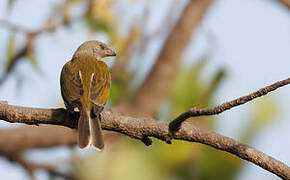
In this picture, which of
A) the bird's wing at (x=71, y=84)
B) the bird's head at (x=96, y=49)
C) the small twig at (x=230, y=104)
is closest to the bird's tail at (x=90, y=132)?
the bird's wing at (x=71, y=84)

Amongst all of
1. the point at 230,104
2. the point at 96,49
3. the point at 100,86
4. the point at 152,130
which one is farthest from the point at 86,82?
the point at 230,104

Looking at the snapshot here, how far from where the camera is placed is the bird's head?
6.16 m

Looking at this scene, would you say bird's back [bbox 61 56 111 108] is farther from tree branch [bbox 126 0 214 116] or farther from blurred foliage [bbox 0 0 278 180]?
tree branch [bbox 126 0 214 116]

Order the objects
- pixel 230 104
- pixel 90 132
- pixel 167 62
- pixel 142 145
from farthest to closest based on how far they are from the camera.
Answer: pixel 167 62, pixel 142 145, pixel 90 132, pixel 230 104

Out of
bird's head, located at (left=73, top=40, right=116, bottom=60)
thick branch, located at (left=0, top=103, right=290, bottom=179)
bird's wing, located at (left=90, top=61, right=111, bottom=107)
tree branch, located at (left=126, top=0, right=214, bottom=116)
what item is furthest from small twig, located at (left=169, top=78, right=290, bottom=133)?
tree branch, located at (left=126, top=0, right=214, bottom=116)

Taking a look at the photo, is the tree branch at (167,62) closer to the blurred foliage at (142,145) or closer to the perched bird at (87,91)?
the blurred foliage at (142,145)

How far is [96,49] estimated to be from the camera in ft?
20.5

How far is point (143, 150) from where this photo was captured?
5.98 m

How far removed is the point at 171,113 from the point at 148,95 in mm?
878

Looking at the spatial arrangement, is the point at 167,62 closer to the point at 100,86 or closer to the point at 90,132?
the point at 100,86

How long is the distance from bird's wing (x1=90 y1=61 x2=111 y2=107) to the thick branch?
44 centimetres

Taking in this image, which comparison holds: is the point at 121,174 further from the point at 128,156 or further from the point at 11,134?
the point at 11,134

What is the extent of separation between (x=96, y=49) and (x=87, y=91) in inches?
60.0

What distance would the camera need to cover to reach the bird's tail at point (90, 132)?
4297mm
